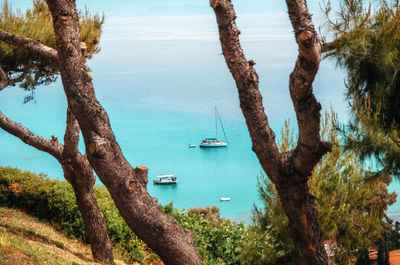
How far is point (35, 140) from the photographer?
21.9ft

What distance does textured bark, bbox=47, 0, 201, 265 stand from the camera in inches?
124

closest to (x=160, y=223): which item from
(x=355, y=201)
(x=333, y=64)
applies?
(x=333, y=64)

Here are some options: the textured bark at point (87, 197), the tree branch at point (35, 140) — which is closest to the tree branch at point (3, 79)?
the tree branch at point (35, 140)

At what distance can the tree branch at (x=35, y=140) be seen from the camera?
662cm

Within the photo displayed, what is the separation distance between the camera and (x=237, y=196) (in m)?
39.1

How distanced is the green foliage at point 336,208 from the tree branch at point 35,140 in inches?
124

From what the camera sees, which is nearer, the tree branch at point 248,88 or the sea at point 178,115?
the tree branch at point 248,88

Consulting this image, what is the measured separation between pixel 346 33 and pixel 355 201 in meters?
2.94

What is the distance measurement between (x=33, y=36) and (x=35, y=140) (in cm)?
189

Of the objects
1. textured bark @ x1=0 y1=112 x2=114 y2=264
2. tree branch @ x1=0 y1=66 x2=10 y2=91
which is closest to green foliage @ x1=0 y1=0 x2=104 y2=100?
tree branch @ x1=0 y1=66 x2=10 y2=91

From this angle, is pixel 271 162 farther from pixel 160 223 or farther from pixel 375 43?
pixel 375 43

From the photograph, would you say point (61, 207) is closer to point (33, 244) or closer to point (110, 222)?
point (110, 222)

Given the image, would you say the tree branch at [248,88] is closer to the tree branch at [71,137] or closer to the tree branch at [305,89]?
the tree branch at [305,89]

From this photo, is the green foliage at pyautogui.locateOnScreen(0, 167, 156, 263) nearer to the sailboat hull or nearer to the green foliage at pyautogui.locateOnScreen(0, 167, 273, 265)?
the green foliage at pyautogui.locateOnScreen(0, 167, 273, 265)
